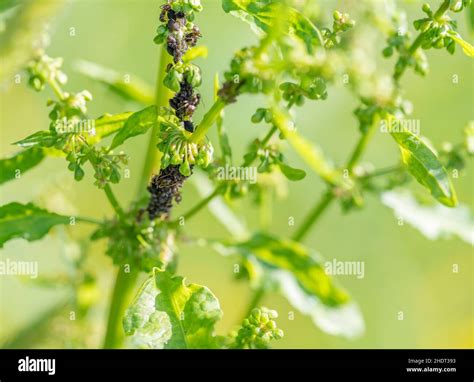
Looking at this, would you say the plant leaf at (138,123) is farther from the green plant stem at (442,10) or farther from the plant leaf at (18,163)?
the green plant stem at (442,10)

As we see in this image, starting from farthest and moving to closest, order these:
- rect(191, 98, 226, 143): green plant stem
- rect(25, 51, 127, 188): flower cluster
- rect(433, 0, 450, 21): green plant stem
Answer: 1. rect(433, 0, 450, 21): green plant stem
2. rect(25, 51, 127, 188): flower cluster
3. rect(191, 98, 226, 143): green plant stem

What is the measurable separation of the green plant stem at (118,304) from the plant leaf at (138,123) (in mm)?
509

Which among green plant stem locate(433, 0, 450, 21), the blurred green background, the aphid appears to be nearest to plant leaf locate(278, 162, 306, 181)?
the aphid

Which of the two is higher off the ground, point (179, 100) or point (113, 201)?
point (179, 100)

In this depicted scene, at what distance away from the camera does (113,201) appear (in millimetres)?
2521

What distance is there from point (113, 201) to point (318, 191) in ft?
9.37

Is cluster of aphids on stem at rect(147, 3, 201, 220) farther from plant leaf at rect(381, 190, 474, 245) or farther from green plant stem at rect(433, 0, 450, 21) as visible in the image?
plant leaf at rect(381, 190, 474, 245)

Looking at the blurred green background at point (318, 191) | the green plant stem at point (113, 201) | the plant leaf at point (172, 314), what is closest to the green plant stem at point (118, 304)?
the green plant stem at point (113, 201)

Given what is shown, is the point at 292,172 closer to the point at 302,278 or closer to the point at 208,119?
the point at 208,119

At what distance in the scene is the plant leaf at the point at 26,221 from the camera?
2.62 metres

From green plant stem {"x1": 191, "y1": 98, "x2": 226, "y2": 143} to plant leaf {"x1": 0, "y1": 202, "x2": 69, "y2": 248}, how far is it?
73cm

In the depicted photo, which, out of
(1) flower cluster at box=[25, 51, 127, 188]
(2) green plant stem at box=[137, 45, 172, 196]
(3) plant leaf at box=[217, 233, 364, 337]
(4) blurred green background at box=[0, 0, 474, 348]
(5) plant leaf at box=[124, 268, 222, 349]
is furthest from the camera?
(4) blurred green background at box=[0, 0, 474, 348]

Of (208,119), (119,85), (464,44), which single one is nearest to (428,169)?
(464,44)

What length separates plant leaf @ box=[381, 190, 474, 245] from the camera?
3381 mm
